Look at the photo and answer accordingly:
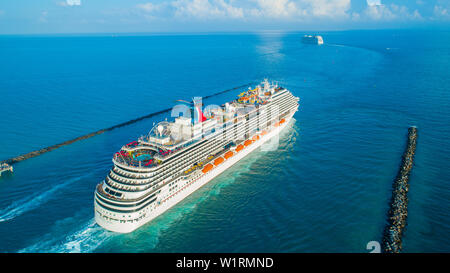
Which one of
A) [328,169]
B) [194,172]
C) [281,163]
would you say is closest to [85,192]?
[194,172]

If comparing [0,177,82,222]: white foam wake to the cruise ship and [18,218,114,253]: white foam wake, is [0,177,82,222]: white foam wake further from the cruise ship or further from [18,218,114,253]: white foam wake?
the cruise ship

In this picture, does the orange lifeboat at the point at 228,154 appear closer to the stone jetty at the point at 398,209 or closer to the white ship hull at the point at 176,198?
the white ship hull at the point at 176,198

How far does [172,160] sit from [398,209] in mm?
31188

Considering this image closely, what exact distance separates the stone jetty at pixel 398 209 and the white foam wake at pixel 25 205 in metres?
45.1

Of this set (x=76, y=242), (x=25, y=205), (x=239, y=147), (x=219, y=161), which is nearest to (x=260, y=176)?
(x=219, y=161)

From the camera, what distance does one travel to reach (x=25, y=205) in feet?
124

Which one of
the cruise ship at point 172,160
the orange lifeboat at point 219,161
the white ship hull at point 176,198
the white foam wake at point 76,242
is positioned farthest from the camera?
the orange lifeboat at point 219,161

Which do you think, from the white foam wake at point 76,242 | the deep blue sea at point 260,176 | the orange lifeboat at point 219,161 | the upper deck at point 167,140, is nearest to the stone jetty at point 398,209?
the deep blue sea at point 260,176

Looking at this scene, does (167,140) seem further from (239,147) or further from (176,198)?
(239,147)

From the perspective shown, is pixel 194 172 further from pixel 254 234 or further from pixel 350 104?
pixel 350 104

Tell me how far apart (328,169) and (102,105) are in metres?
67.2

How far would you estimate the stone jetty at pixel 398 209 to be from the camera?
30508 millimetres

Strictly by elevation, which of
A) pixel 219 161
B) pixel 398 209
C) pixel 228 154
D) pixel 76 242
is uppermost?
pixel 228 154

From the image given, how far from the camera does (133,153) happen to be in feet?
130
